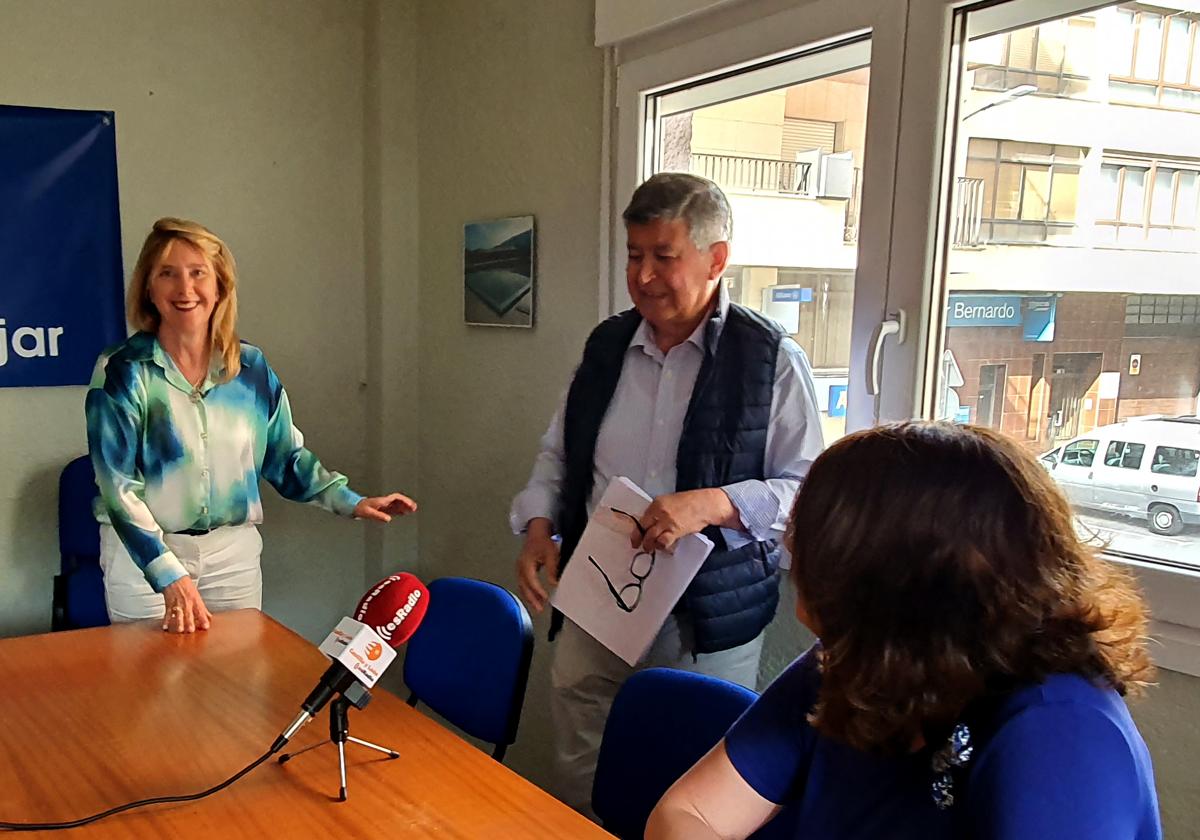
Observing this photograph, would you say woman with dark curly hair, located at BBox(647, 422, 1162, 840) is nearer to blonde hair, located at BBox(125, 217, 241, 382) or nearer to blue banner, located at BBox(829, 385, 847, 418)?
blue banner, located at BBox(829, 385, 847, 418)

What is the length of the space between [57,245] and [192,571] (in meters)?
1.35

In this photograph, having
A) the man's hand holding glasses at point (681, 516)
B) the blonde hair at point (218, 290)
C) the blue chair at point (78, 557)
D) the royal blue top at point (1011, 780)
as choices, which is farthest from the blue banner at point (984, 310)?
the blue chair at point (78, 557)

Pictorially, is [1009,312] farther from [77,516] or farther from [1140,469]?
[77,516]

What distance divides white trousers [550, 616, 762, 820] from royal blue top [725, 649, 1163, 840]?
0.77 m

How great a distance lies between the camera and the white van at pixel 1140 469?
1396 mm

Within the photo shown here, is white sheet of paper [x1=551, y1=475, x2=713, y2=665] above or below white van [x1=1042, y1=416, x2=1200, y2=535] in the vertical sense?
below

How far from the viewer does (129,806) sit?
1203mm

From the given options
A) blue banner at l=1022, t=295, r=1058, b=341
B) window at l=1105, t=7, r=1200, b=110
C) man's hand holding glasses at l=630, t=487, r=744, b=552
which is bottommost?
man's hand holding glasses at l=630, t=487, r=744, b=552

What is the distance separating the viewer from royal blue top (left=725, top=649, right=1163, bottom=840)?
0.77 metres

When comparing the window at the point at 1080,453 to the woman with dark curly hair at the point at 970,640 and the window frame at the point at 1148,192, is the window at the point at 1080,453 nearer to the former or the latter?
the window frame at the point at 1148,192

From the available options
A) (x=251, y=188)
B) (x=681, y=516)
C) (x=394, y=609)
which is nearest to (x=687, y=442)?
(x=681, y=516)

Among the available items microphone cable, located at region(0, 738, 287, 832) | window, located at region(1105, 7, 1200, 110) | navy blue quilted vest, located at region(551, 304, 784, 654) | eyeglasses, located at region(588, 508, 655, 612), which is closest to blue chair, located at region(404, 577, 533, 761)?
eyeglasses, located at region(588, 508, 655, 612)

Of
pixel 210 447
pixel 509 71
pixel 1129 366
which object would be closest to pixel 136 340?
pixel 210 447

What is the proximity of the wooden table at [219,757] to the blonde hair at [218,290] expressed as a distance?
64 cm
